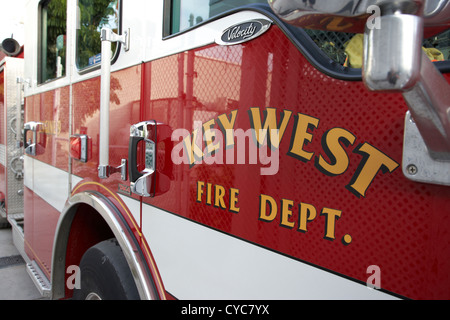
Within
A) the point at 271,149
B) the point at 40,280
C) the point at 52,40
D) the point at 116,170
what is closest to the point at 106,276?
the point at 116,170

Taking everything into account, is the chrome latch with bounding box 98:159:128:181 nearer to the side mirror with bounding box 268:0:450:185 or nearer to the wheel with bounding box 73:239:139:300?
the wheel with bounding box 73:239:139:300

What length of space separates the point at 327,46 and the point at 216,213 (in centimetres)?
58

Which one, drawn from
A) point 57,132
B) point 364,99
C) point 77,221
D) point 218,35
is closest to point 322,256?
point 364,99

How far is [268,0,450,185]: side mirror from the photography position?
42cm

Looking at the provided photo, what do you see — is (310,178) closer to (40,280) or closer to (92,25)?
(92,25)

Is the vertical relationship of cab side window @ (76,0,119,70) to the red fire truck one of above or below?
above

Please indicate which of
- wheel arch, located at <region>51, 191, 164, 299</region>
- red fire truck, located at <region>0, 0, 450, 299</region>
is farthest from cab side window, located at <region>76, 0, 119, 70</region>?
wheel arch, located at <region>51, 191, 164, 299</region>

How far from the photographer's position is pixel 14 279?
3.64m

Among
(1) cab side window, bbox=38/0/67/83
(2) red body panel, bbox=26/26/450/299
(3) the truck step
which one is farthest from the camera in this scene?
(3) the truck step

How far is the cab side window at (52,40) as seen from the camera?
250 cm

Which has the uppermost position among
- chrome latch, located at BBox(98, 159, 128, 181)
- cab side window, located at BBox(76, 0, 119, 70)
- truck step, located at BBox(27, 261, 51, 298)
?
cab side window, located at BBox(76, 0, 119, 70)

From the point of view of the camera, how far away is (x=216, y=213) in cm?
117

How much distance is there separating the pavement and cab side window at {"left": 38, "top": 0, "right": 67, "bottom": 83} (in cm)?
192

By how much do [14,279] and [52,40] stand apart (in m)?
2.37
